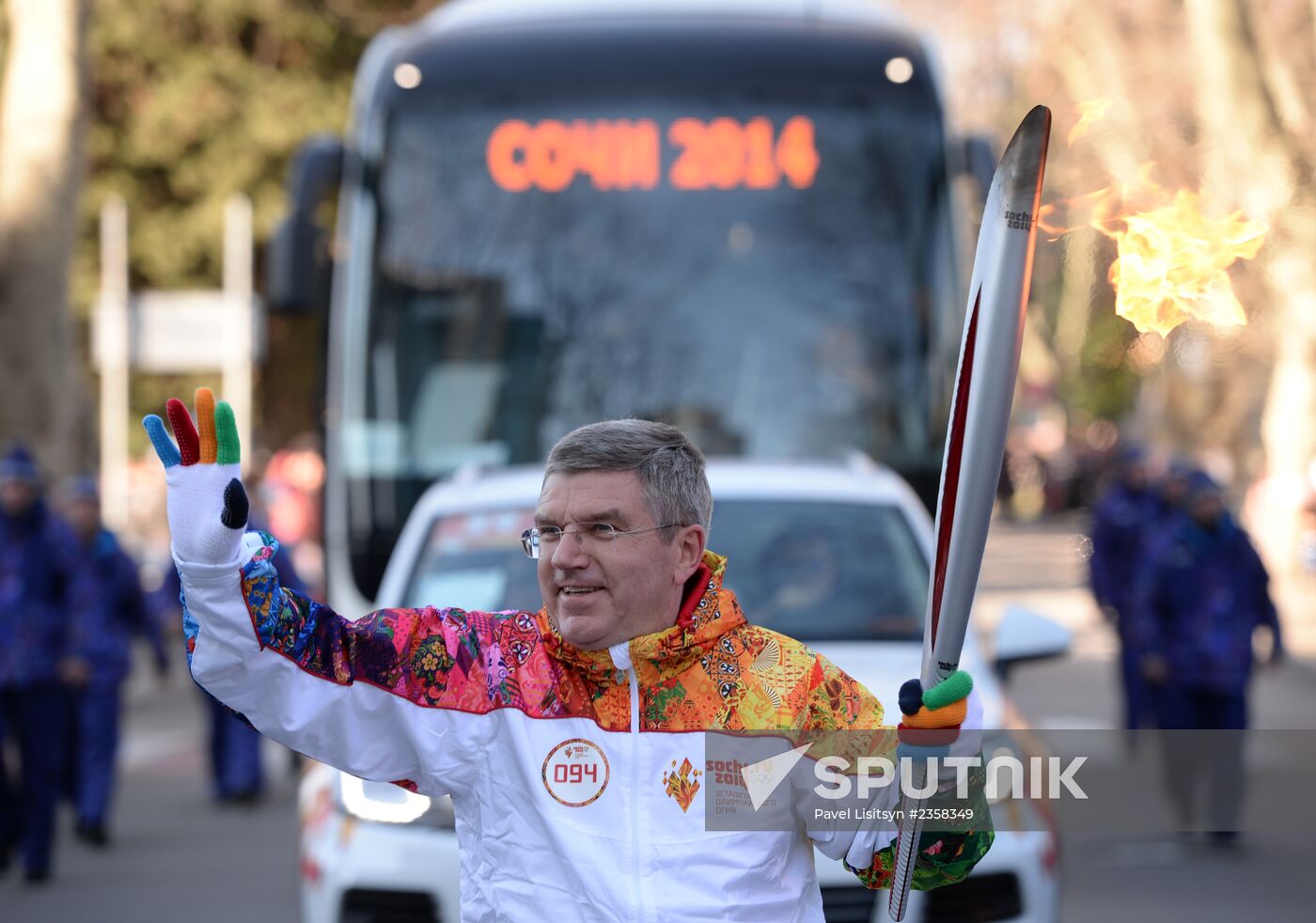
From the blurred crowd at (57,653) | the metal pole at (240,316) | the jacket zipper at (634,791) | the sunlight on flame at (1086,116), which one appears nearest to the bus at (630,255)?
the blurred crowd at (57,653)

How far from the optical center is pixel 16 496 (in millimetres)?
8414

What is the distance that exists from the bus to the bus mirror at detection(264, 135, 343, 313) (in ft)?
0.04

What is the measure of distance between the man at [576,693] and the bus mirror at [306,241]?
5879 millimetres

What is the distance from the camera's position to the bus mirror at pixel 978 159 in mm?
8055

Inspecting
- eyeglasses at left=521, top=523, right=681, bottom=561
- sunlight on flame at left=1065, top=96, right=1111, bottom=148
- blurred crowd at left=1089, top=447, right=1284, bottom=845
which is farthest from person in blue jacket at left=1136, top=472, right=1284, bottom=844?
eyeglasses at left=521, top=523, right=681, bottom=561

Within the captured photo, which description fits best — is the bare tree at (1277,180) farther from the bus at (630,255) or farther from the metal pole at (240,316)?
the metal pole at (240,316)

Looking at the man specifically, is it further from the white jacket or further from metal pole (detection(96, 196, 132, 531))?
metal pole (detection(96, 196, 132, 531))

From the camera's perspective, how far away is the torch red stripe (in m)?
2.46

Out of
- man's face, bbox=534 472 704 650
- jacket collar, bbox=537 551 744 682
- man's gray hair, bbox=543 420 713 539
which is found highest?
man's gray hair, bbox=543 420 713 539

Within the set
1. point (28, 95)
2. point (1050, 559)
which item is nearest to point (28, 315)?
point (28, 95)

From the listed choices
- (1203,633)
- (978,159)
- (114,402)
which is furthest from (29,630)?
(114,402)

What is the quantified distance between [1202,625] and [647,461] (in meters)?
6.36

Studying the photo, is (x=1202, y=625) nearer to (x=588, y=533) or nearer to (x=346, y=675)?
(x=588, y=533)

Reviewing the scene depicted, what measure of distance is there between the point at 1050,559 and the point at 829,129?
71.4ft
